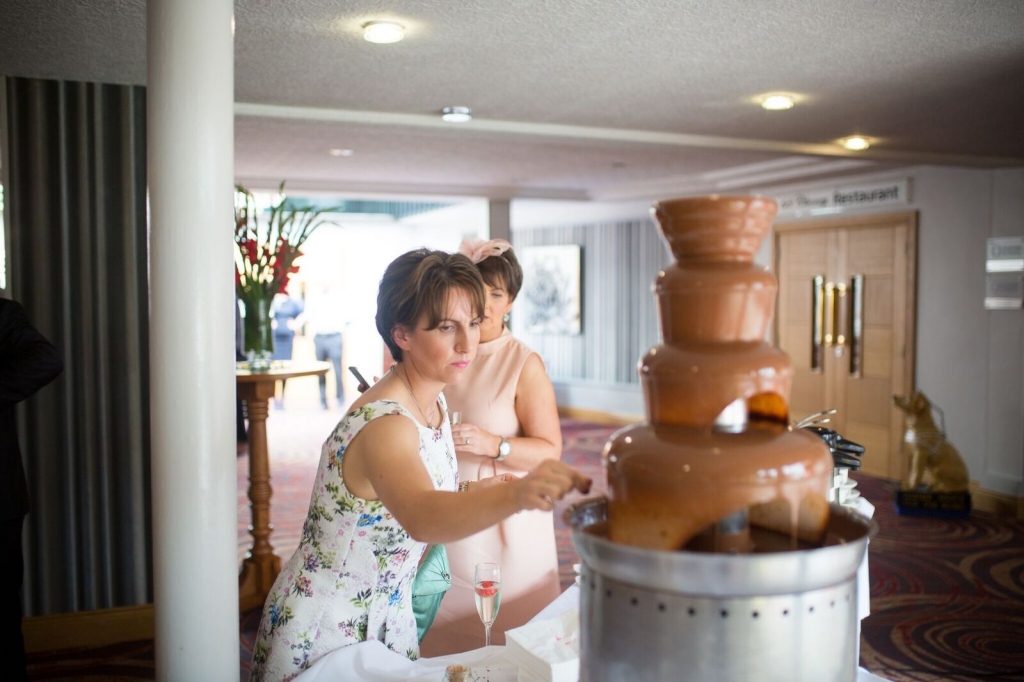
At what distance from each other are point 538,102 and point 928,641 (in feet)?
11.4

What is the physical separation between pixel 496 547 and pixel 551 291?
10720 mm

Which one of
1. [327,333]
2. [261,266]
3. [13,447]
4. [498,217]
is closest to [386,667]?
[13,447]

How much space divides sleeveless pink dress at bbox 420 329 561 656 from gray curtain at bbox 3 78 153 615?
2.26m

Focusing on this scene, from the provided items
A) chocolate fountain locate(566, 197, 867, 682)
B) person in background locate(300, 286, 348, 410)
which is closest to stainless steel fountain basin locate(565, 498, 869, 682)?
chocolate fountain locate(566, 197, 867, 682)

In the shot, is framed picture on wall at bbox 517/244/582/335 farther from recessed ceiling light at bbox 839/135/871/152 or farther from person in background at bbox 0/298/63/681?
person in background at bbox 0/298/63/681

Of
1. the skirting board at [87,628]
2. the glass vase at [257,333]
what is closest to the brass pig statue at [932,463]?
the glass vase at [257,333]

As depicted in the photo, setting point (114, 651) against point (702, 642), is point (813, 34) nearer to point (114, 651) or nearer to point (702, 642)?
point (702, 642)

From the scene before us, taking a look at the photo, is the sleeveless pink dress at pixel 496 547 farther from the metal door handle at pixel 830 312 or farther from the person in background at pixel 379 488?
the metal door handle at pixel 830 312

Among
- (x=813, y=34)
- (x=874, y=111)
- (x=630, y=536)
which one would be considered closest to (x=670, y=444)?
(x=630, y=536)

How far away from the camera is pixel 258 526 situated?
4.70 meters

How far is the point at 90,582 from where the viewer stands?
4.30 metres

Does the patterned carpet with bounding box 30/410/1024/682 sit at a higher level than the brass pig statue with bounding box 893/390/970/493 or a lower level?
lower

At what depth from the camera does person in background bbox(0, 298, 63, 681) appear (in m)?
3.10

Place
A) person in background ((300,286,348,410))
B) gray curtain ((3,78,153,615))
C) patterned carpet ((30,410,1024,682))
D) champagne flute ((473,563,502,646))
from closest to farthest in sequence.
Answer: champagne flute ((473,563,502,646)) → patterned carpet ((30,410,1024,682)) → gray curtain ((3,78,153,615)) → person in background ((300,286,348,410))
